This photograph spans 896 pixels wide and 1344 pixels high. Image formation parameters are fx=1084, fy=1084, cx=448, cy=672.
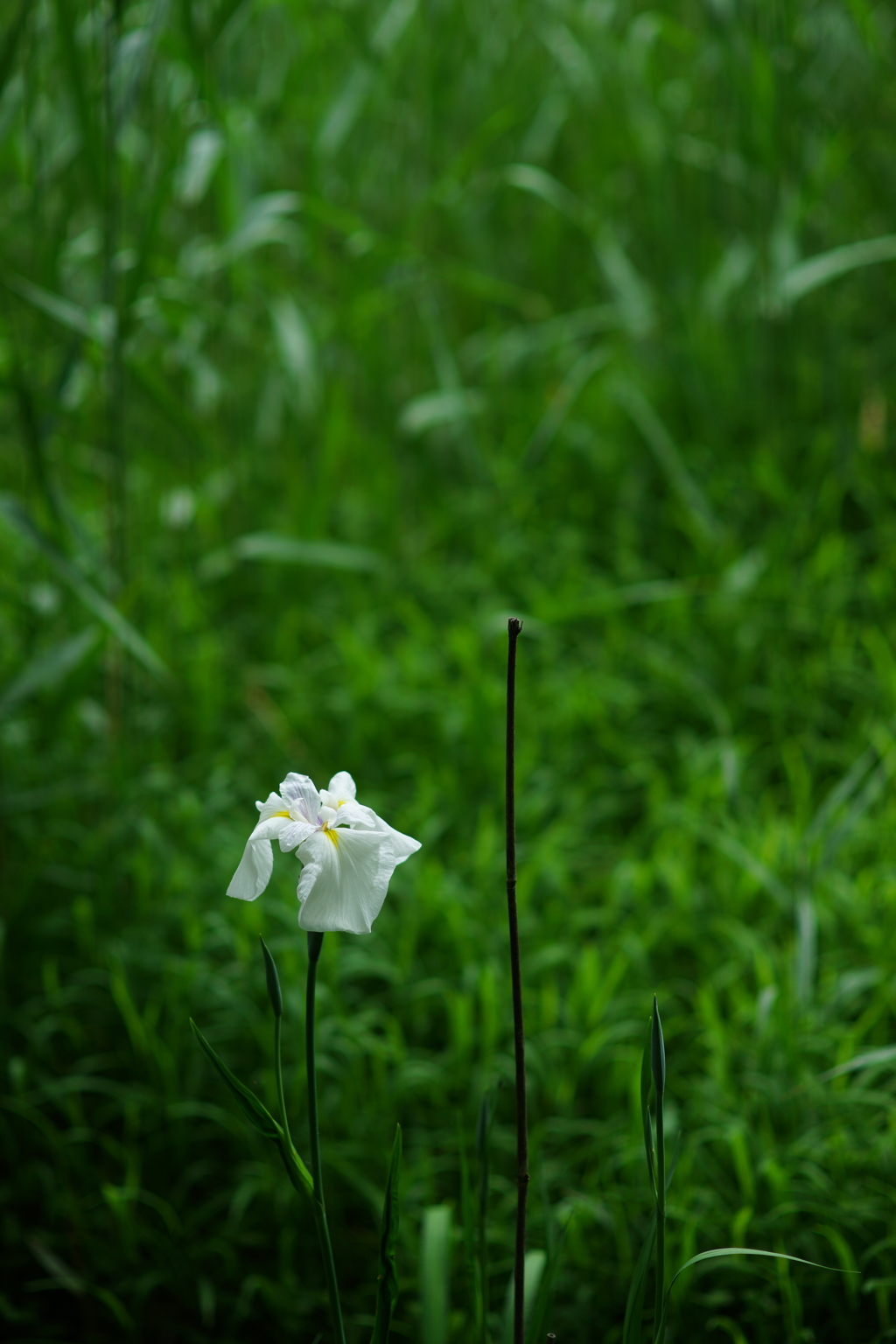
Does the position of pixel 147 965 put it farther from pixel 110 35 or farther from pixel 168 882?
pixel 110 35

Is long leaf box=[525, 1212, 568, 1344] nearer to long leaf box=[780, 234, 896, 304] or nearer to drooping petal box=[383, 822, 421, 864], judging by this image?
drooping petal box=[383, 822, 421, 864]

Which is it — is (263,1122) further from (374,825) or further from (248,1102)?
(374,825)

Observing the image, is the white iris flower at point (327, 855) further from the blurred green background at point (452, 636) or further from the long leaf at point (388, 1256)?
the blurred green background at point (452, 636)

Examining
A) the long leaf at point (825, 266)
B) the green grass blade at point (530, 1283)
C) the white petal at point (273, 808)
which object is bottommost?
the green grass blade at point (530, 1283)

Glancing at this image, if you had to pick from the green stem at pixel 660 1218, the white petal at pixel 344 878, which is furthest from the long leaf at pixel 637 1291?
the white petal at pixel 344 878

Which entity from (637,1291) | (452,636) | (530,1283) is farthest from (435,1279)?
(452,636)

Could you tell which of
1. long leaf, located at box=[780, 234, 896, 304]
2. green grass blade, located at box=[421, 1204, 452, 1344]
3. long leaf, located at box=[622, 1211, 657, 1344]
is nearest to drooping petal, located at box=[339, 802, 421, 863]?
long leaf, located at box=[622, 1211, 657, 1344]

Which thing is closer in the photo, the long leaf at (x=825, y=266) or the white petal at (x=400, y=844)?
the white petal at (x=400, y=844)
